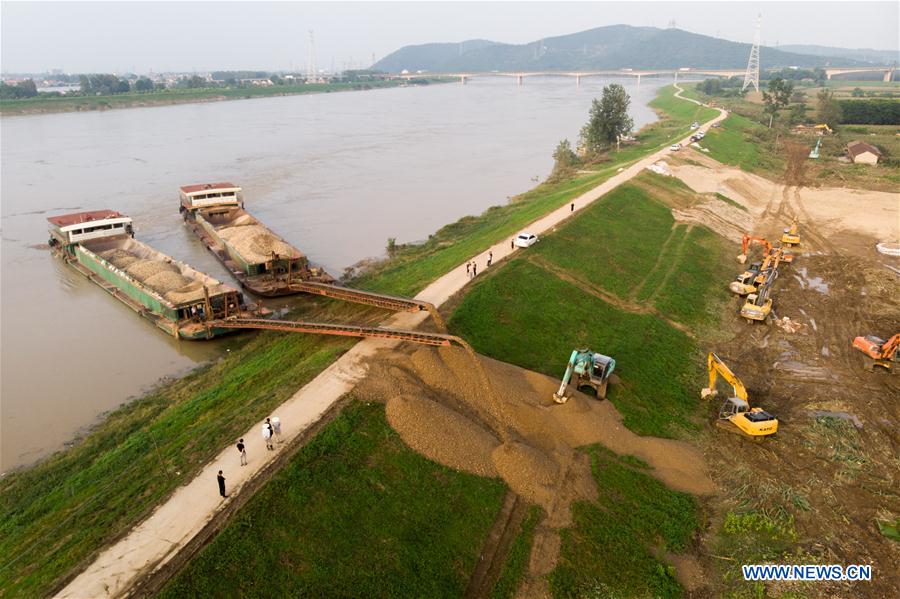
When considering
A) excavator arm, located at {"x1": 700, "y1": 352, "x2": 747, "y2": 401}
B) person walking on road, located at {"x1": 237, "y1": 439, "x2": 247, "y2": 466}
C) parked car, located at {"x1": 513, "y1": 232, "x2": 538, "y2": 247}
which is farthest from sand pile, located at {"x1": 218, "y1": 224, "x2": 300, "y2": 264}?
excavator arm, located at {"x1": 700, "y1": 352, "x2": 747, "y2": 401}

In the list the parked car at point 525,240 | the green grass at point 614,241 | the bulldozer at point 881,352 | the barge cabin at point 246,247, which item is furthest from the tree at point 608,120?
the bulldozer at point 881,352

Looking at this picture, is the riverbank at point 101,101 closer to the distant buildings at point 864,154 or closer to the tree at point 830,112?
the tree at point 830,112

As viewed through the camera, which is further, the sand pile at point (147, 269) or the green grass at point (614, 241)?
the sand pile at point (147, 269)

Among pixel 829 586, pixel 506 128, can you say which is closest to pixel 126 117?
pixel 506 128

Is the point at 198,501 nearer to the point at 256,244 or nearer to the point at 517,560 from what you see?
the point at 517,560

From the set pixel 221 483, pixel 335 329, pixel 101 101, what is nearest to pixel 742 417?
pixel 335 329

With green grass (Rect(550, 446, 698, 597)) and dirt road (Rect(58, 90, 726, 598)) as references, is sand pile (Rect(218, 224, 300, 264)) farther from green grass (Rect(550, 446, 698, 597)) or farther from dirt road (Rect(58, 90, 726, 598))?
green grass (Rect(550, 446, 698, 597))

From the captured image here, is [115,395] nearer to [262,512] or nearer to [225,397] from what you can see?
[225,397]
